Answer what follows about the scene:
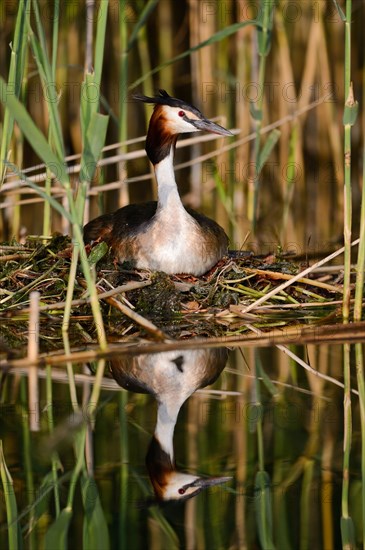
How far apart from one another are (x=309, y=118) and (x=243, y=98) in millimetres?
1647

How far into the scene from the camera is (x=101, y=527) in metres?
3.23

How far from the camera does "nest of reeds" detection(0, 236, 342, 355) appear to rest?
5422 millimetres

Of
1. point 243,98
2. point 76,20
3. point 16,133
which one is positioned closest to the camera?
point 16,133

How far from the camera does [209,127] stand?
6.10m

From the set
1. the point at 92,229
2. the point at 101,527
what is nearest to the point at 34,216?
the point at 92,229

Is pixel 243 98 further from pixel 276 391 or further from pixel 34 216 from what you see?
pixel 276 391

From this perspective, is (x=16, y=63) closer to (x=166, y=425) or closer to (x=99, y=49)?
(x=99, y=49)

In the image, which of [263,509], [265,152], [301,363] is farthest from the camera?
[265,152]

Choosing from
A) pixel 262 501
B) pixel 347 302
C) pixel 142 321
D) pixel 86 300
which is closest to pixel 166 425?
pixel 262 501

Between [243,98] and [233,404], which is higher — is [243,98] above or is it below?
above

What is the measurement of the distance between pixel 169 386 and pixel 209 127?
6.81ft

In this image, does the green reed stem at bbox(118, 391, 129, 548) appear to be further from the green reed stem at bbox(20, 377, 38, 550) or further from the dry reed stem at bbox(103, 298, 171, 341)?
the dry reed stem at bbox(103, 298, 171, 341)

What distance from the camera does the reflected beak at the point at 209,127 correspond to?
606 centimetres

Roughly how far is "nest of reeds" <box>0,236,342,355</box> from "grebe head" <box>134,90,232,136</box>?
0.89 meters
